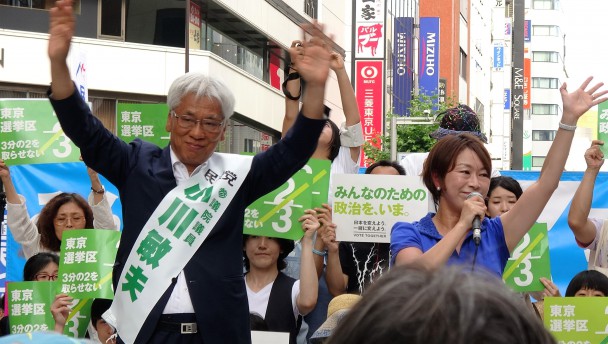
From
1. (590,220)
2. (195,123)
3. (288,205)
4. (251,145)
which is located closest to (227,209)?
(195,123)

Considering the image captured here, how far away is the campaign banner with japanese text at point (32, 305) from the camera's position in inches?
224

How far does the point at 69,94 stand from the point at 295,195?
7.40ft

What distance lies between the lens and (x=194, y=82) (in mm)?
3699

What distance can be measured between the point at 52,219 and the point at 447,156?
3193 millimetres

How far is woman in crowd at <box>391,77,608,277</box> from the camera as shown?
3852 mm

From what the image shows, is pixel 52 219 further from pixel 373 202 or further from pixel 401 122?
pixel 401 122

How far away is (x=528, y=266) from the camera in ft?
18.7

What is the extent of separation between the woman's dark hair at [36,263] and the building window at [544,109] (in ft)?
343

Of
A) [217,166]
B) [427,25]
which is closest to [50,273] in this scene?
[217,166]

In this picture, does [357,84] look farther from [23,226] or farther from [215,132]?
[215,132]

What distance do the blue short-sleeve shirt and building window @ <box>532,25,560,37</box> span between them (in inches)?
4305

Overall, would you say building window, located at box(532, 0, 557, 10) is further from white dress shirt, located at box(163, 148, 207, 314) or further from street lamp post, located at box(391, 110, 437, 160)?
white dress shirt, located at box(163, 148, 207, 314)

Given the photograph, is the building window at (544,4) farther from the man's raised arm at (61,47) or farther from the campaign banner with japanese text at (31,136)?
the man's raised arm at (61,47)

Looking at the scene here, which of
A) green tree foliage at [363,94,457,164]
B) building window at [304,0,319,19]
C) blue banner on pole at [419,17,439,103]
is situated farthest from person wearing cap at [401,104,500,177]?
blue banner on pole at [419,17,439,103]
